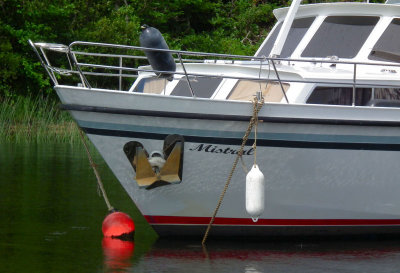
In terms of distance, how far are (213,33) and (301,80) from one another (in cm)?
2554

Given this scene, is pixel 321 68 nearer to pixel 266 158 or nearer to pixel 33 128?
pixel 266 158

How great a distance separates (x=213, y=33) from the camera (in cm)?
3588

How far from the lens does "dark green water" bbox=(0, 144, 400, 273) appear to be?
377 inches

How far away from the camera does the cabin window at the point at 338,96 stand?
10.7m

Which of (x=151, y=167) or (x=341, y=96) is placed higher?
(x=341, y=96)

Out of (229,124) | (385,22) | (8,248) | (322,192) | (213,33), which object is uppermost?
(213,33)

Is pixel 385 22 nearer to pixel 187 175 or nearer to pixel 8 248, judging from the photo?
pixel 187 175

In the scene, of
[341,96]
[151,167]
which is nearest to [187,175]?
[151,167]

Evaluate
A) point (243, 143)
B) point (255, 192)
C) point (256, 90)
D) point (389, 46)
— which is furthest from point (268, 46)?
point (255, 192)

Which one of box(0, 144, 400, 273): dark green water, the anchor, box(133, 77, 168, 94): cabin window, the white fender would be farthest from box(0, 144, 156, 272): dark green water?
box(133, 77, 168, 94): cabin window

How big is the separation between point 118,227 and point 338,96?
9.44ft

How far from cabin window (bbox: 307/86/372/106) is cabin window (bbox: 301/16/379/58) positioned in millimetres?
829

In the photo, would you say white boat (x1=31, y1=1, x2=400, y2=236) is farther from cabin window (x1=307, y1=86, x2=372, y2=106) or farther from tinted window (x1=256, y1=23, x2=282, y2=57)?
tinted window (x1=256, y1=23, x2=282, y2=57)

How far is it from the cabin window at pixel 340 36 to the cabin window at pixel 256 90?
1215 mm
